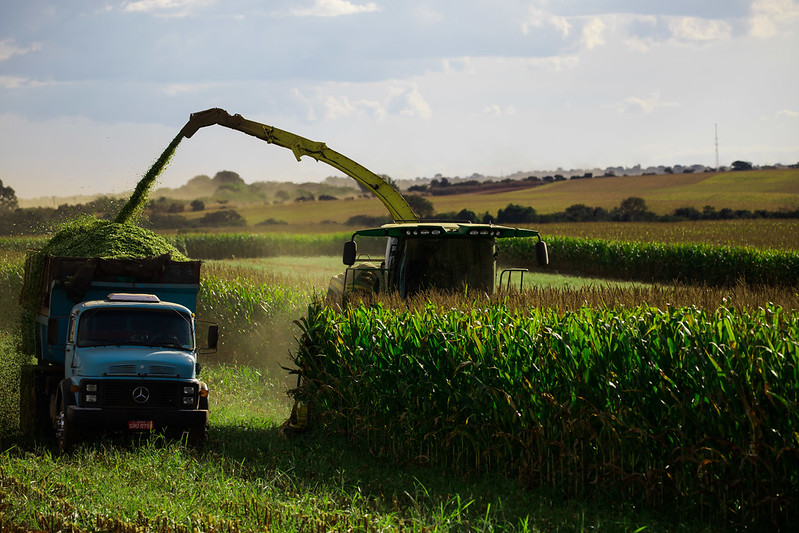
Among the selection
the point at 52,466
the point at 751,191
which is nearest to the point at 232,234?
the point at 751,191

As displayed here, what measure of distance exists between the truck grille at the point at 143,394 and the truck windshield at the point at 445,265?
4.14 metres

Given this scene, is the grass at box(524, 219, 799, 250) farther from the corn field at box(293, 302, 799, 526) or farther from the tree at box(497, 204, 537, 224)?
the corn field at box(293, 302, 799, 526)

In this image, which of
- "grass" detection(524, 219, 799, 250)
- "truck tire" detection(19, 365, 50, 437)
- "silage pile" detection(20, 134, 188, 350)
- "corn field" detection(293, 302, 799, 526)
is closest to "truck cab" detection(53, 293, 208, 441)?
"truck tire" detection(19, 365, 50, 437)

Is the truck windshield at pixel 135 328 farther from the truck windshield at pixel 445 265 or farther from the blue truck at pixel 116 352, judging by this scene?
the truck windshield at pixel 445 265

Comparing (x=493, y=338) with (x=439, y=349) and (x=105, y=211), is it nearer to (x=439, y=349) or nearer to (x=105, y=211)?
(x=439, y=349)

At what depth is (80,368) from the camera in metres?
11.3

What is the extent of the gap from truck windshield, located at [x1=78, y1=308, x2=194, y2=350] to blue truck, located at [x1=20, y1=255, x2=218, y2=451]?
0.04 feet

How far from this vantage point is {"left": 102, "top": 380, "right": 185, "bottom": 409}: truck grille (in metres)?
11.2

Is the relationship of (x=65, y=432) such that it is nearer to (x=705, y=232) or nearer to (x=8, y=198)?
(x=705, y=232)

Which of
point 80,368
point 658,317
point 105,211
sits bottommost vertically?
point 80,368

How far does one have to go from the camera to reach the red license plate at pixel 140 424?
1107 cm

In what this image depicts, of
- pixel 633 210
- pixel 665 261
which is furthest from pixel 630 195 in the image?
pixel 665 261

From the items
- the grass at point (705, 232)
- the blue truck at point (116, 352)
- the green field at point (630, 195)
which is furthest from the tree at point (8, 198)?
the blue truck at point (116, 352)

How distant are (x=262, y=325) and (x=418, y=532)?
555 inches
